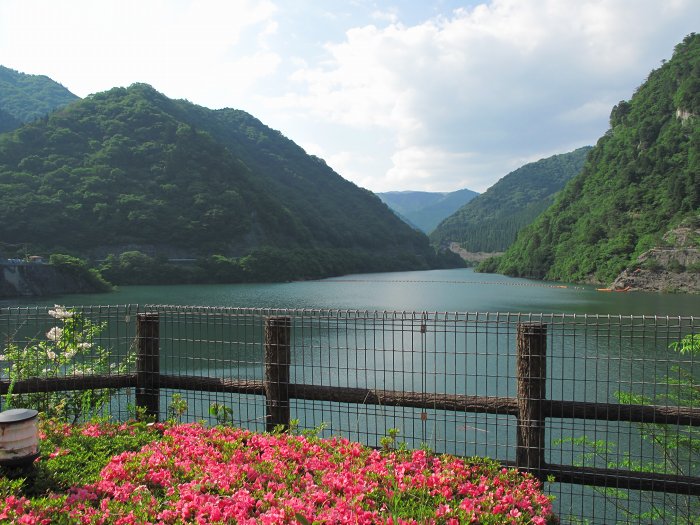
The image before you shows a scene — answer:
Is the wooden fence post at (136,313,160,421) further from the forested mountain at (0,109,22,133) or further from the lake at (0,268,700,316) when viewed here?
the forested mountain at (0,109,22,133)

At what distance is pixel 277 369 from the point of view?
17.6 ft

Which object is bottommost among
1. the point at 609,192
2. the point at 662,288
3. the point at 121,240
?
the point at 662,288

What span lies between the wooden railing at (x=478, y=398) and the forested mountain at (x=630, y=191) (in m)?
83.4

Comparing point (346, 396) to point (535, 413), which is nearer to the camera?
point (535, 413)

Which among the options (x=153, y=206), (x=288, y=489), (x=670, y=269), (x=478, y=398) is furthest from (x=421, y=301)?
(x=153, y=206)

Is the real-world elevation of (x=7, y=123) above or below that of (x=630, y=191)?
above

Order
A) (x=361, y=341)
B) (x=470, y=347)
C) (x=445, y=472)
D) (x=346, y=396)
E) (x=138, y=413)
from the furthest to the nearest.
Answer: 1. (x=361, y=341)
2. (x=470, y=347)
3. (x=138, y=413)
4. (x=346, y=396)
5. (x=445, y=472)

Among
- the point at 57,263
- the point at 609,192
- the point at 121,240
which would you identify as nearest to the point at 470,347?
the point at 57,263

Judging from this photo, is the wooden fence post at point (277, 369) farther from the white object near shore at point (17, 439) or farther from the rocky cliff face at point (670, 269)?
the rocky cliff face at point (670, 269)

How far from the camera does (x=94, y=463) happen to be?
4270mm

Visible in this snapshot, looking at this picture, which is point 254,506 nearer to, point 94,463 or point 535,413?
point 94,463

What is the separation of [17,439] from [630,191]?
107732 mm

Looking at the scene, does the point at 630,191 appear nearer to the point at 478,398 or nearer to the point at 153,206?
the point at 153,206

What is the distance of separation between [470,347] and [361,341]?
6247 mm
